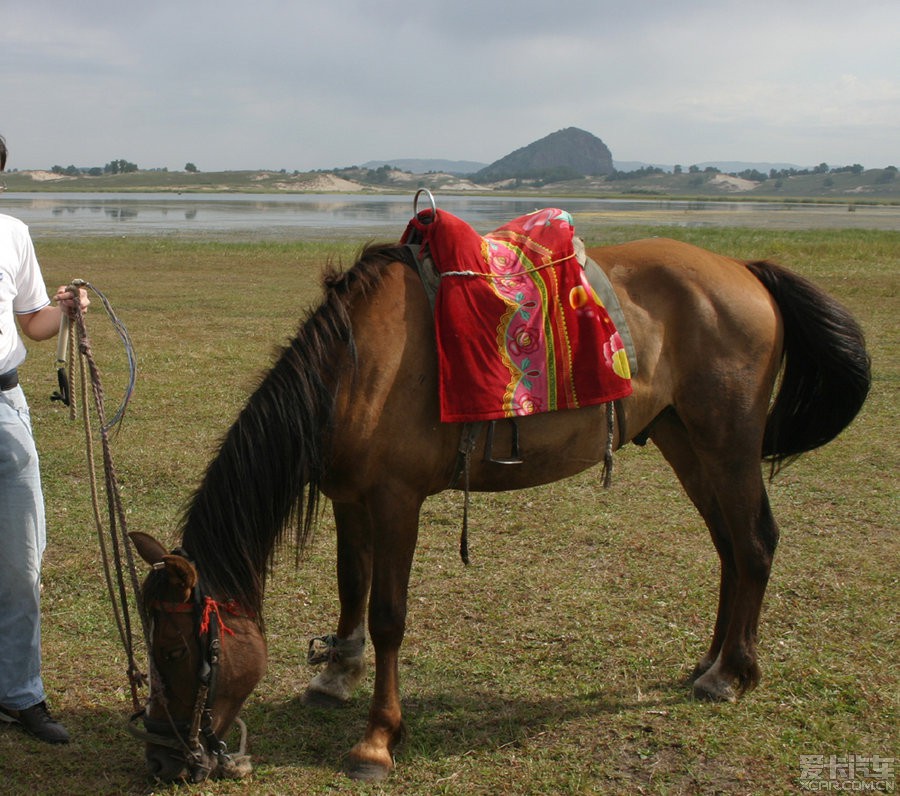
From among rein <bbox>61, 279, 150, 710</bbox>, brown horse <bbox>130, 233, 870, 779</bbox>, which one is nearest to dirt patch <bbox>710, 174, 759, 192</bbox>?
brown horse <bbox>130, 233, 870, 779</bbox>

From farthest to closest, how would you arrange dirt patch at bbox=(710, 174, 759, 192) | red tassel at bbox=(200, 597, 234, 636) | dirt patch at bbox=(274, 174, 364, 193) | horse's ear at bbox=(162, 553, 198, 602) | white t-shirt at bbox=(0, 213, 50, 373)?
dirt patch at bbox=(710, 174, 759, 192) → dirt patch at bbox=(274, 174, 364, 193) → white t-shirt at bbox=(0, 213, 50, 373) → red tassel at bbox=(200, 597, 234, 636) → horse's ear at bbox=(162, 553, 198, 602)

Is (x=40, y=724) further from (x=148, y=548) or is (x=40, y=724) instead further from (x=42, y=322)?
(x=42, y=322)

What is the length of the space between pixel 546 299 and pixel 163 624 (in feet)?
5.96

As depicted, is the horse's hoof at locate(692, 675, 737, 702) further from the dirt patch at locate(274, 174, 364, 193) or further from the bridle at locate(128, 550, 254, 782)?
the dirt patch at locate(274, 174, 364, 193)

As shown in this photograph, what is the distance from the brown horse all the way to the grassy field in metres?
0.22

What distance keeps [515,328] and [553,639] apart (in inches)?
63.9

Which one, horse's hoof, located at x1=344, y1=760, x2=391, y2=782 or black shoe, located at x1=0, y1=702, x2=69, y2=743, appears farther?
black shoe, located at x1=0, y1=702, x2=69, y2=743

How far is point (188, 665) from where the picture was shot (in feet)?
8.87

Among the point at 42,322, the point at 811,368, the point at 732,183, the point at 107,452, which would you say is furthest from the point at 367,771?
the point at 732,183

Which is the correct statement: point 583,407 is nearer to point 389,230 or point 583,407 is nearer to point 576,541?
point 576,541

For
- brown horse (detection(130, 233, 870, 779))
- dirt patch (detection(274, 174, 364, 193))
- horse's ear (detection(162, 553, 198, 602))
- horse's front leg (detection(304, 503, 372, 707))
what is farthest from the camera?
dirt patch (detection(274, 174, 364, 193))

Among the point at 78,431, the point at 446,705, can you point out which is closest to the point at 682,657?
the point at 446,705

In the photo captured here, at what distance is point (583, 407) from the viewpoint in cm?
336

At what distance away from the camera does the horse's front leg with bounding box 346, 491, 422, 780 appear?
10.00 ft
